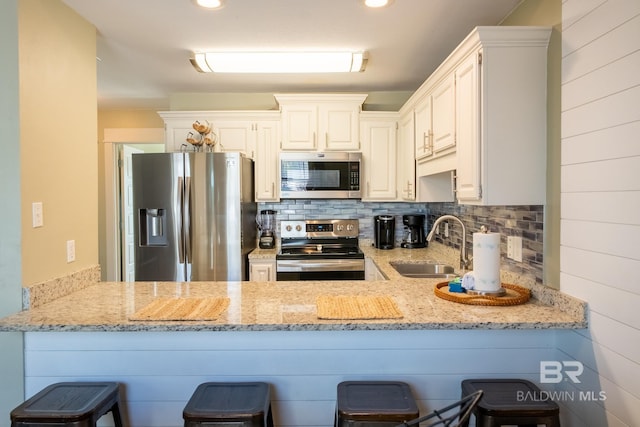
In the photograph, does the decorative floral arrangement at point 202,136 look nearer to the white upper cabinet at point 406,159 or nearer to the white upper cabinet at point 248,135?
the white upper cabinet at point 248,135

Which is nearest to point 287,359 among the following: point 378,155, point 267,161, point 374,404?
point 374,404

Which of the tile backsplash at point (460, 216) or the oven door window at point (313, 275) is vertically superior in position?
the tile backsplash at point (460, 216)

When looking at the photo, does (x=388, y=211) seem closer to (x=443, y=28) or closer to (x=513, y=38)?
(x=443, y=28)

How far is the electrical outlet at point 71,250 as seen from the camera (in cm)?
191

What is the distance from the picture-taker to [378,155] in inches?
133

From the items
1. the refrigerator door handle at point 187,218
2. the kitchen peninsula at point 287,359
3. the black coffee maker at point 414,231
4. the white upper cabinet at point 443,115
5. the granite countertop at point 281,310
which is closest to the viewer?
the granite countertop at point 281,310

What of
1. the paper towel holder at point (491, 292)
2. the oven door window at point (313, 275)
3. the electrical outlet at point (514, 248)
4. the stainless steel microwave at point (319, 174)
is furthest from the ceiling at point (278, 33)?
the oven door window at point (313, 275)

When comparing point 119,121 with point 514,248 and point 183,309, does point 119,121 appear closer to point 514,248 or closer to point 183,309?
point 183,309

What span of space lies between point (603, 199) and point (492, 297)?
57 cm

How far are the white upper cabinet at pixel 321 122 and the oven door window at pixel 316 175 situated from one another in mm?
151

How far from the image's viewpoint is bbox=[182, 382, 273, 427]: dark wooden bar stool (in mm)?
1232

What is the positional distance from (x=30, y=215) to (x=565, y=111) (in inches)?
A: 91.4

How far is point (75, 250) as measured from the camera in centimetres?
196

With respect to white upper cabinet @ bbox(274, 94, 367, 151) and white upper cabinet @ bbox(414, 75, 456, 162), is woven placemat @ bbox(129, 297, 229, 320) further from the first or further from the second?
white upper cabinet @ bbox(274, 94, 367, 151)
